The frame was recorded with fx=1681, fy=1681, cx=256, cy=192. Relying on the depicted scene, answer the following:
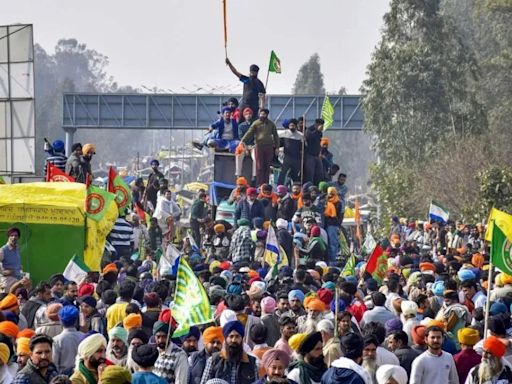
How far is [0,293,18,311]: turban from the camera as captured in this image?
1616 cm

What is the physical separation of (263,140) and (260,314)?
1368 cm

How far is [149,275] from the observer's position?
2084cm

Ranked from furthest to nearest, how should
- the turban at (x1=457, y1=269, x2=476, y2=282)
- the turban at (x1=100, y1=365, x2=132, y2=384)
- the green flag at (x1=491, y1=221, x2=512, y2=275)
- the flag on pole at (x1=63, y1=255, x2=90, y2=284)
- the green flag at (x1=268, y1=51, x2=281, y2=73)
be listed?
the green flag at (x1=268, y1=51, x2=281, y2=73) < the turban at (x1=457, y1=269, x2=476, y2=282) < the flag on pole at (x1=63, y1=255, x2=90, y2=284) < the green flag at (x1=491, y1=221, x2=512, y2=275) < the turban at (x1=100, y1=365, x2=132, y2=384)

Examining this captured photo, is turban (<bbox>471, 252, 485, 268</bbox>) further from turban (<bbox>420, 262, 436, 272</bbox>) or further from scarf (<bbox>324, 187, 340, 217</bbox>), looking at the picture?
scarf (<bbox>324, 187, 340, 217</bbox>)

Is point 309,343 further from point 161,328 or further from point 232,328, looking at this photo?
point 161,328

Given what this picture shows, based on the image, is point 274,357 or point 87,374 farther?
point 87,374

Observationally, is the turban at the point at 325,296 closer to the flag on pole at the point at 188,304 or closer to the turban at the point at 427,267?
the flag on pole at the point at 188,304

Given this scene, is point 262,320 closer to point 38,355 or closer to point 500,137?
point 38,355

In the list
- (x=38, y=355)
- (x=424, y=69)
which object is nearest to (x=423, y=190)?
(x=424, y=69)

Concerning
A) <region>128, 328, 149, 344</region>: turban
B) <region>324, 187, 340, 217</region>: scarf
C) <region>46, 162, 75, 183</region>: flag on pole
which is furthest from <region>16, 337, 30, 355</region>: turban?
<region>324, 187, 340, 217</region>: scarf

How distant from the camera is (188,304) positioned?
13.5 metres

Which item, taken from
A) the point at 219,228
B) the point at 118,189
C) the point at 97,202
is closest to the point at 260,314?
the point at 97,202

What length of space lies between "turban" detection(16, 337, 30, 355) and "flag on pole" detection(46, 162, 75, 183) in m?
12.5

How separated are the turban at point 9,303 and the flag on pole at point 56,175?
9.49m
